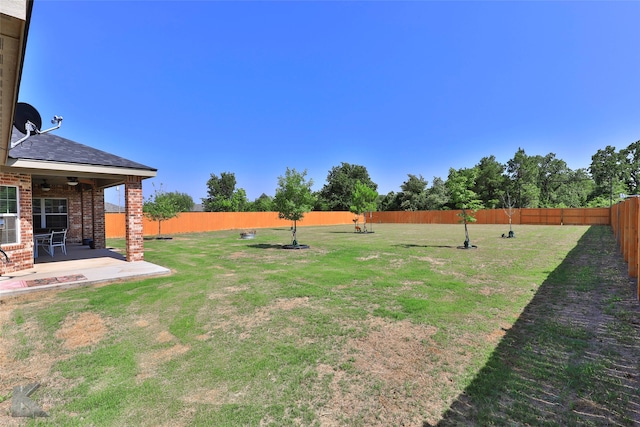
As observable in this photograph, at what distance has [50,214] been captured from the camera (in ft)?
40.3

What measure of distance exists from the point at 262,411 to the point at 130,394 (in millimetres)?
1322

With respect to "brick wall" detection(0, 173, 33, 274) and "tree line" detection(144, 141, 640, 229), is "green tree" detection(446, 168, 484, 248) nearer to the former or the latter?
"brick wall" detection(0, 173, 33, 274)

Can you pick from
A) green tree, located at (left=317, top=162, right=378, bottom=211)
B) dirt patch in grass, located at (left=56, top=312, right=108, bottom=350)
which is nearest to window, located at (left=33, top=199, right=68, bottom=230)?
dirt patch in grass, located at (left=56, top=312, right=108, bottom=350)

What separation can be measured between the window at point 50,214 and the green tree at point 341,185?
4069cm

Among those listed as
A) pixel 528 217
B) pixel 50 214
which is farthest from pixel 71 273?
pixel 528 217

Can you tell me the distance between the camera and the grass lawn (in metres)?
2.57

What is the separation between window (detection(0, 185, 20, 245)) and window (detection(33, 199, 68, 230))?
514 cm

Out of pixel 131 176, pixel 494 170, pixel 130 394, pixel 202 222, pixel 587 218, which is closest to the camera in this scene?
pixel 130 394

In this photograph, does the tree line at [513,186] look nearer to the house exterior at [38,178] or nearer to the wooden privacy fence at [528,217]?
the wooden privacy fence at [528,217]

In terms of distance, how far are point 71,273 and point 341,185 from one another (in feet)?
159

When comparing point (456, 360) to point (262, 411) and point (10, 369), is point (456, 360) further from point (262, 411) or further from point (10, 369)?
point (10, 369)

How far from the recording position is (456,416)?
2.49 m

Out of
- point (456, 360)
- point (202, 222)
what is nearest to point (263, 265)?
point (456, 360)

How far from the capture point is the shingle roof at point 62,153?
7.90m
